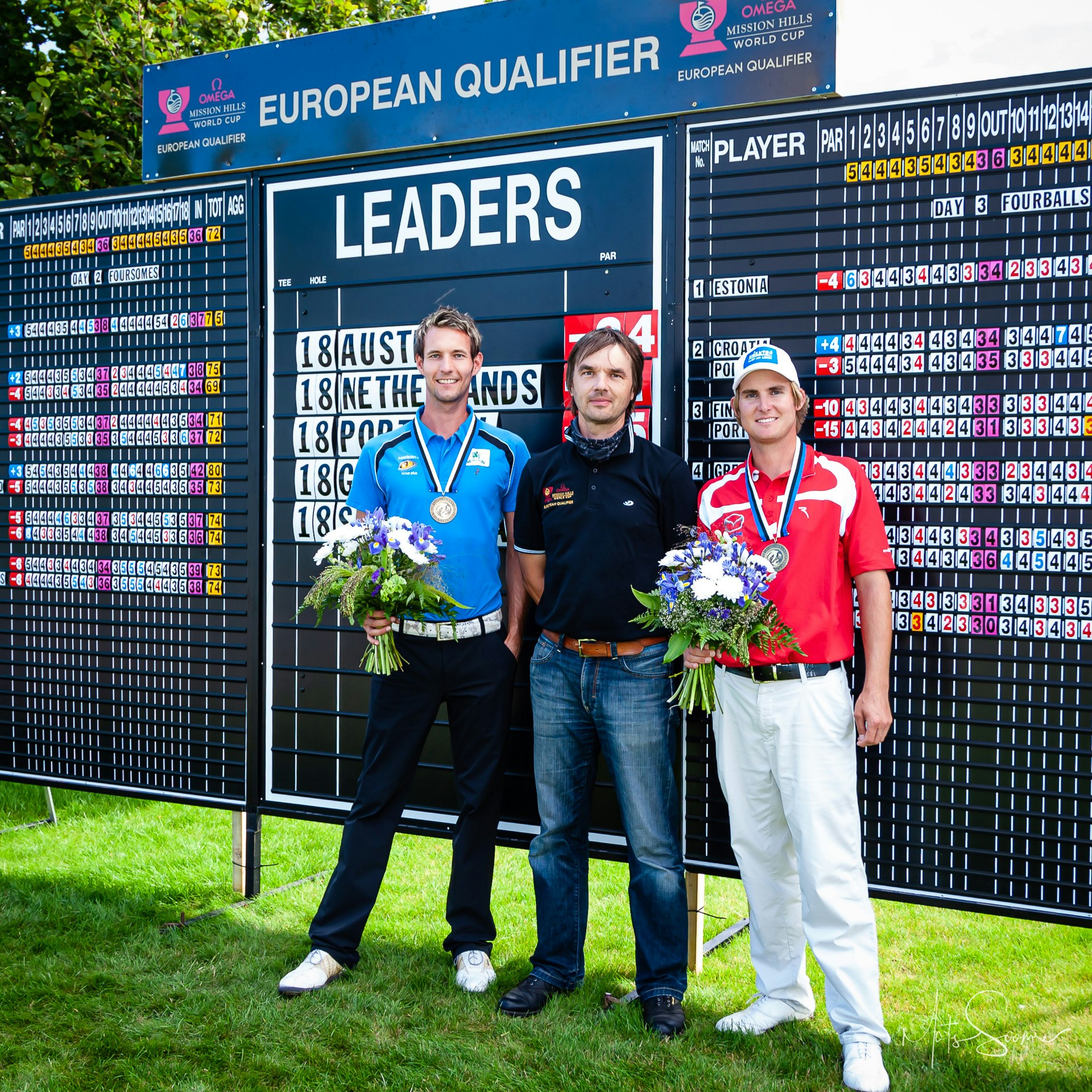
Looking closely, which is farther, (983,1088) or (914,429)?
(914,429)

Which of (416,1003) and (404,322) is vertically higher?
(404,322)

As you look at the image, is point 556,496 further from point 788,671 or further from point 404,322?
point 404,322

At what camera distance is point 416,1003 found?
13.7 ft

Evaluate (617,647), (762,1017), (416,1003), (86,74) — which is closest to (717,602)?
(617,647)

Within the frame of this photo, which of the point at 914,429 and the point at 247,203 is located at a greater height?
the point at 247,203

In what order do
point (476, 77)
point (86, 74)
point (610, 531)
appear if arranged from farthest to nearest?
point (86, 74) → point (476, 77) → point (610, 531)

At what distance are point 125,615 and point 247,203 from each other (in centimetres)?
225

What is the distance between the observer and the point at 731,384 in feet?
14.3

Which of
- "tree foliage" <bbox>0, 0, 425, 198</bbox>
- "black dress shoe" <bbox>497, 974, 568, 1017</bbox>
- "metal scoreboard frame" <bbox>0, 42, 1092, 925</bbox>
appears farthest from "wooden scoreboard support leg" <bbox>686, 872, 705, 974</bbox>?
"tree foliage" <bbox>0, 0, 425, 198</bbox>

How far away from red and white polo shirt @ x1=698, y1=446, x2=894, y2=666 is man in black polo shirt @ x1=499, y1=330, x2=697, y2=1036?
348 mm

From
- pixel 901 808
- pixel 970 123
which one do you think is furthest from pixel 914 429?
pixel 901 808

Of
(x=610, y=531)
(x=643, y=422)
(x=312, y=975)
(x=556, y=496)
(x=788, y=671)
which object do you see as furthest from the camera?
(x=643, y=422)

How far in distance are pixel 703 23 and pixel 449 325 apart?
1.71m

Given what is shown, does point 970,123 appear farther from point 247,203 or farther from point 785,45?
point 247,203
